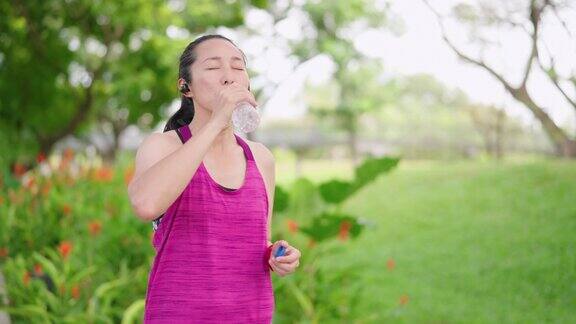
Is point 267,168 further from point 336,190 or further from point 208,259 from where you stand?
point 336,190

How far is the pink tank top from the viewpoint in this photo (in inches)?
54.5

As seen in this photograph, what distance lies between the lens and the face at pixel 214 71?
1.40 metres

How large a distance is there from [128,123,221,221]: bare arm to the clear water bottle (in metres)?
0.04

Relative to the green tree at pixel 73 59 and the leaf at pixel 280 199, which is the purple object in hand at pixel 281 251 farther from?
the green tree at pixel 73 59

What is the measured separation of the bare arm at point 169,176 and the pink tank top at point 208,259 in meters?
0.09

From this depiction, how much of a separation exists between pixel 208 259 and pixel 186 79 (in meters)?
0.37

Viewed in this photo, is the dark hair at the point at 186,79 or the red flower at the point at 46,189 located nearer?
the dark hair at the point at 186,79

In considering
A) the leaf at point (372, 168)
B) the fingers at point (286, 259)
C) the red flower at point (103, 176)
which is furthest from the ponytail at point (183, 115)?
the red flower at point (103, 176)

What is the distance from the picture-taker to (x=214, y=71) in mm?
1411

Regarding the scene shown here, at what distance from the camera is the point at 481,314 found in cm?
512

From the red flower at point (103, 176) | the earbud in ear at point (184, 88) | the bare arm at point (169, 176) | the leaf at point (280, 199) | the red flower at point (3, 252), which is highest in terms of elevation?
the earbud in ear at point (184, 88)

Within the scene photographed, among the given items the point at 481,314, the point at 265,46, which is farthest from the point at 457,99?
the point at 481,314

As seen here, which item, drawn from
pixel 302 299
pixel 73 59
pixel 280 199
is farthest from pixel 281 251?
pixel 73 59

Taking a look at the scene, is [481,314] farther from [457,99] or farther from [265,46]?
[457,99]
